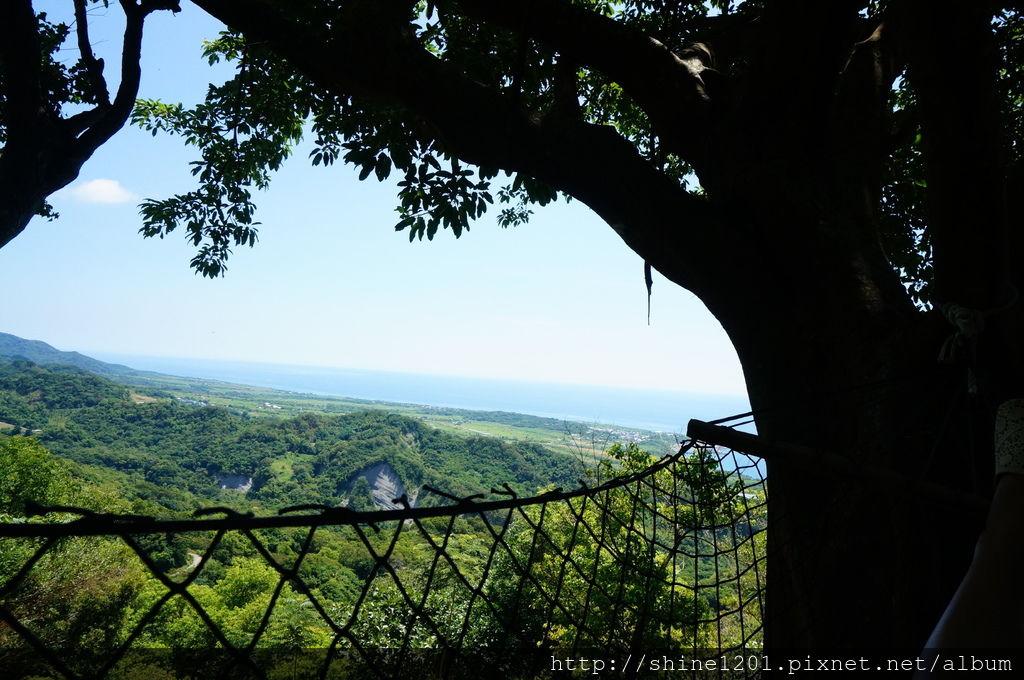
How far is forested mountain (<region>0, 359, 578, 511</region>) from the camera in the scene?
3250cm

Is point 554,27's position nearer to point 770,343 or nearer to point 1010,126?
point 770,343

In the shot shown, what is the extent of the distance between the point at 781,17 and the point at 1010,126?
2.61m

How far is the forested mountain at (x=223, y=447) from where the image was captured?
107ft

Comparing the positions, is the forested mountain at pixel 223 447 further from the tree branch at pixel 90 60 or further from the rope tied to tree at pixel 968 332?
the rope tied to tree at pixel 968 332

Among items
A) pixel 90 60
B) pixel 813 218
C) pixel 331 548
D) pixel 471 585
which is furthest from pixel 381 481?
pixel 813 218

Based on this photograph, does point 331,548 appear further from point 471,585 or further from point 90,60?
point 471,585

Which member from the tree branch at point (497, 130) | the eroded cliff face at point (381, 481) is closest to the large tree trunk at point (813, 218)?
the tree branch at point (497, 130)

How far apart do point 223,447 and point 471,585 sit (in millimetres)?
46873

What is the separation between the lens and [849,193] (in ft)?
6.82

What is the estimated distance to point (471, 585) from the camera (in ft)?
6.92

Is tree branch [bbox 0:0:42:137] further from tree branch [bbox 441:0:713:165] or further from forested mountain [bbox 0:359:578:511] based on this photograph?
forested mountain [bbox 0:359:578:511]

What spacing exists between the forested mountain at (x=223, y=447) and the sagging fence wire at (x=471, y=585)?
8.53m

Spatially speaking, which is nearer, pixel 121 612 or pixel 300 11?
pixel 300 11

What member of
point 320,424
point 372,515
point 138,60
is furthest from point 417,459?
point 372,515
